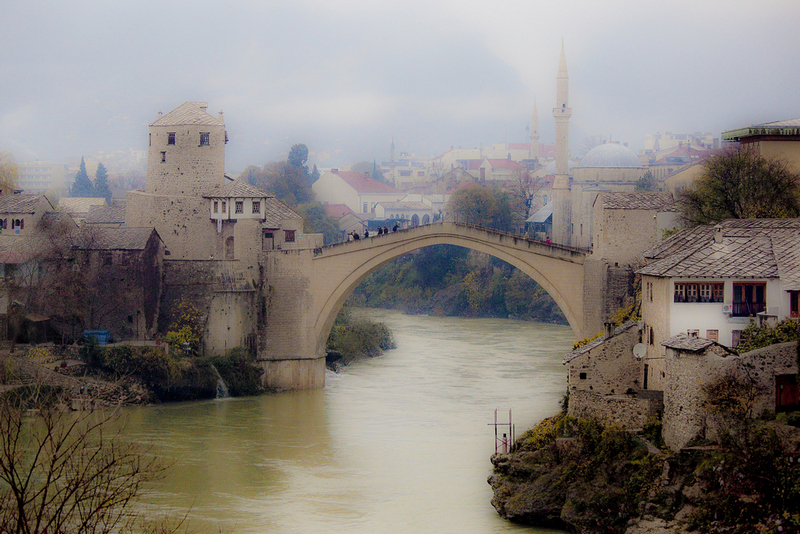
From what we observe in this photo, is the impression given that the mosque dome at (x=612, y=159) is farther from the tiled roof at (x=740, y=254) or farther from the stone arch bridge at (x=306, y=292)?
the tiled roof at (x=740, y=254)

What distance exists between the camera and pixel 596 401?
1064 inches

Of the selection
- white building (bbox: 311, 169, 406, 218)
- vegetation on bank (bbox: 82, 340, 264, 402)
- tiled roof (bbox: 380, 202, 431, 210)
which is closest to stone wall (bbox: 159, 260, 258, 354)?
vegetation on bank (bbox: 82, 340, 264, 402)

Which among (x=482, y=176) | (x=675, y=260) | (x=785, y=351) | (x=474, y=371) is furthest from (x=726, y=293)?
(x=482, y=176)

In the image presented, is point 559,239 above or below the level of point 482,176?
below

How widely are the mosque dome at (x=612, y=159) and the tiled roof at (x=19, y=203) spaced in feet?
155

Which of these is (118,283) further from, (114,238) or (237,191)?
(237,191)

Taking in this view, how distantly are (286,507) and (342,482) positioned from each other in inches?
102

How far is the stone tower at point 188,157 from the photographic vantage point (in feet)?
151

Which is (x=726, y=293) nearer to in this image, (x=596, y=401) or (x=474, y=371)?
(x=596, y=401)

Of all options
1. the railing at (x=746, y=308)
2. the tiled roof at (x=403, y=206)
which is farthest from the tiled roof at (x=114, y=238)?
the tiled roof at (x=403, y=206)

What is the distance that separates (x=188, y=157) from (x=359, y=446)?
16436 mm

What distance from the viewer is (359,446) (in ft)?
113

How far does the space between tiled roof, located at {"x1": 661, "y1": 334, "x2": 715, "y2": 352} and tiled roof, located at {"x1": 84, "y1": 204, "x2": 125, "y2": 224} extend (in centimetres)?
3088

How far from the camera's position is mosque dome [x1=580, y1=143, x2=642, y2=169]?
84500 mm
